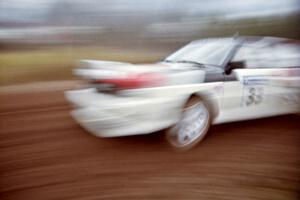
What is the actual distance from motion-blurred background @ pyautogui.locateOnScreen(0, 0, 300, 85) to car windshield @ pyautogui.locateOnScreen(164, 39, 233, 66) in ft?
0.12

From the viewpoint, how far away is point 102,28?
6.72 feet

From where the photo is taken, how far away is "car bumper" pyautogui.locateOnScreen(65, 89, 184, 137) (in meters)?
2.07

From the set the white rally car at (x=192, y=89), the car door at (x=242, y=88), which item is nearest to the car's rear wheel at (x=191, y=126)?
the white rally car at (x=192, y=89)

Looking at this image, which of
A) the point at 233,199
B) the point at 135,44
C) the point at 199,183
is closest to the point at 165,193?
the point at 199,183

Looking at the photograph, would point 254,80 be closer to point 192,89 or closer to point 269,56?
point 269,56

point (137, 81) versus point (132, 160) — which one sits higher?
point (137, 81)

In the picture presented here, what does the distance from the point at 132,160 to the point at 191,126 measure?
339 mm

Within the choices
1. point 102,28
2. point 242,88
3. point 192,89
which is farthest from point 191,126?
point 102,28

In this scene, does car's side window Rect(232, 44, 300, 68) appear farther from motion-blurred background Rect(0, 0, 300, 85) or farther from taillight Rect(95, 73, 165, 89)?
taillight Rect(95, 73, 165, 89)

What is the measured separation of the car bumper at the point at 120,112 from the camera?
207 centimetres

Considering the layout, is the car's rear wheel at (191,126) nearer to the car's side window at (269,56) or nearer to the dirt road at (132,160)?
the dirt road at (132,160)

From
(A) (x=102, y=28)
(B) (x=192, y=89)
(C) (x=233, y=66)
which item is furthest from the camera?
(C) (x=233, y=66)

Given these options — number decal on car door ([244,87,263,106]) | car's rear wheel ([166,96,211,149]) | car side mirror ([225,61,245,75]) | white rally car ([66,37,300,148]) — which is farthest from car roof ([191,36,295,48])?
car's rear wheel ([166,96,211,149])

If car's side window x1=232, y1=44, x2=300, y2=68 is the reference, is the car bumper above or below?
below
